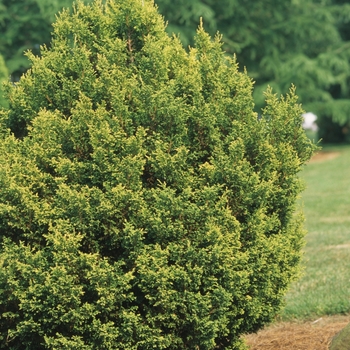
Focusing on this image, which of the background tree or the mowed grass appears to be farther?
the background tree

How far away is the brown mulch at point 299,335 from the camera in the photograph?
5066mm

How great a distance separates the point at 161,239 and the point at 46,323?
2.85ft

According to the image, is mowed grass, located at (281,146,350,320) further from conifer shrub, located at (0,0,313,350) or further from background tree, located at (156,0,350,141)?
background tree, located at (156,0,350,141)

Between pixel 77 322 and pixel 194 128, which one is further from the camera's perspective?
pixel 194 128

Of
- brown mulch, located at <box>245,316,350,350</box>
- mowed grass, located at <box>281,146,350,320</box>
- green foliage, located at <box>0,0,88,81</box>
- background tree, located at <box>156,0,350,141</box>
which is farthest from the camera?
background tree, located at <box>156,0,350,141</box>

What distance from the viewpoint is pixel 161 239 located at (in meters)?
4.18

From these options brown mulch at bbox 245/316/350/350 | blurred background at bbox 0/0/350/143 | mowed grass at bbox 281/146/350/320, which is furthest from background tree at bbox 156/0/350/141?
brown mulch at bbox 245/316/350/350

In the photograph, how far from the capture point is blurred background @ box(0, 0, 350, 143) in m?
23.2

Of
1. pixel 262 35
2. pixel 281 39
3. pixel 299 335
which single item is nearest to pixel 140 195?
pixel 299 335

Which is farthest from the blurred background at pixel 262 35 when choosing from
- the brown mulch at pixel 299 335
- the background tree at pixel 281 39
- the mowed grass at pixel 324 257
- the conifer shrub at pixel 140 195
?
the conifer shrub at pixel 140 195

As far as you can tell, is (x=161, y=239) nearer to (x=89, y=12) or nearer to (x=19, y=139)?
(x=19, y=139)

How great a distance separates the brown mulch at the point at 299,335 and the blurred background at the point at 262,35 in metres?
17.9

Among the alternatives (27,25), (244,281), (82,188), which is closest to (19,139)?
(82,188)

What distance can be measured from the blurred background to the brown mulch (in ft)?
58.6
